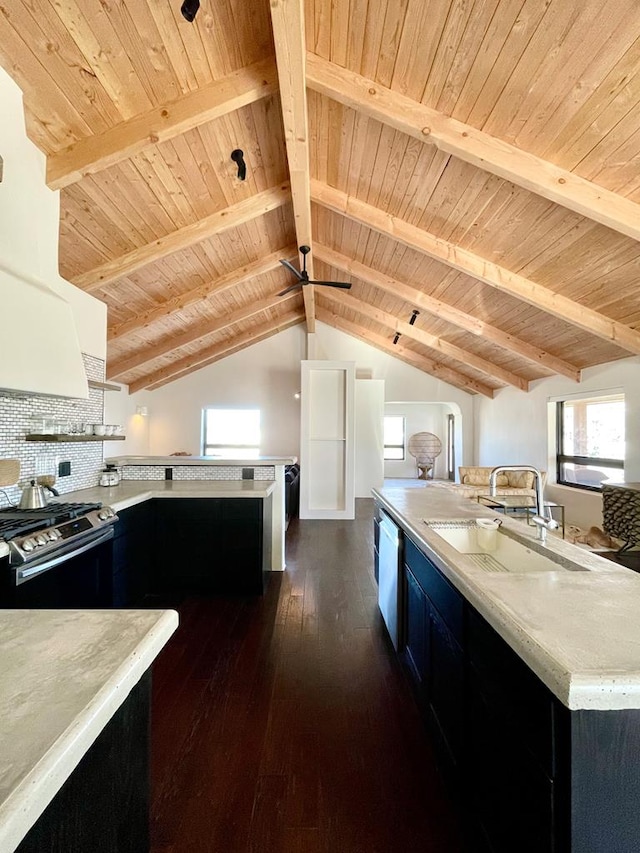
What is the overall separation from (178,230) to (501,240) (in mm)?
2984

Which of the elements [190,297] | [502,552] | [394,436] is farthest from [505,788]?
[394,436]

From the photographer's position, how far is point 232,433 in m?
8.62

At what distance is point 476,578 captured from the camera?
1.24 m

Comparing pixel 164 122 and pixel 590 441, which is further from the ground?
pixel 164 122

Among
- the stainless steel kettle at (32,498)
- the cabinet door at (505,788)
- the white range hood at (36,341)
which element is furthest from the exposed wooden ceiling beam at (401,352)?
the cabinet door at (505,788)

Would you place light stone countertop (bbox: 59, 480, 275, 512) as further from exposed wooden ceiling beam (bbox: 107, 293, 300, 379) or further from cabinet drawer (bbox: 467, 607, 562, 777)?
exposed wooden ceiling beam (bbox: 107, 293, 300, 379)

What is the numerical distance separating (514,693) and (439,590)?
584 millimetres

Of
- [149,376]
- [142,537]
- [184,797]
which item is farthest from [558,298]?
[149,376]

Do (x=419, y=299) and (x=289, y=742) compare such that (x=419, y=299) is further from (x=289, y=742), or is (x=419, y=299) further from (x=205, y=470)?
(x=289, y=742)

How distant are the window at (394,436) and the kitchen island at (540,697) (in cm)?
959

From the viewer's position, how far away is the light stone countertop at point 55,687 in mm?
492

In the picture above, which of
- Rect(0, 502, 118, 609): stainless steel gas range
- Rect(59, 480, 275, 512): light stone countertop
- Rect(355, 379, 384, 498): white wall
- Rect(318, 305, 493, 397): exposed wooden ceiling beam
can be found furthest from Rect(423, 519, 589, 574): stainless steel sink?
Rect(318, 305, 493, 397): exposed wooden ceiling beam

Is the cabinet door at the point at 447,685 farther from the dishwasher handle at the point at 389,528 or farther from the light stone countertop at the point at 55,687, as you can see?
the light stone countertop at the point at 55,687

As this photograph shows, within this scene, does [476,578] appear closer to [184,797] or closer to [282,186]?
[184,797]
